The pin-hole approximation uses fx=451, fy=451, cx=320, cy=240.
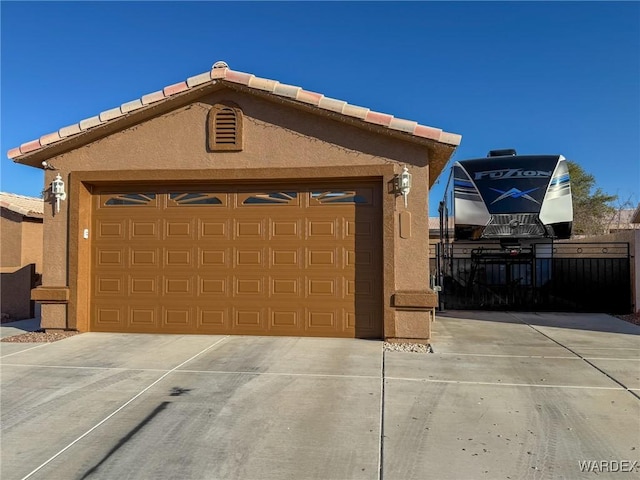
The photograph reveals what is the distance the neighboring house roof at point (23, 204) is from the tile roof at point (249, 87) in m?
3.66

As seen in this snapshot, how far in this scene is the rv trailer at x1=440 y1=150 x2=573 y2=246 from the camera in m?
10.0

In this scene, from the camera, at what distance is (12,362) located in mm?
6520

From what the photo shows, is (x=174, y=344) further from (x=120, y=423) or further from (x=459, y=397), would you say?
(x=459, y=397)

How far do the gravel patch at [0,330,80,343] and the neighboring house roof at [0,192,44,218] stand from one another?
4305mm

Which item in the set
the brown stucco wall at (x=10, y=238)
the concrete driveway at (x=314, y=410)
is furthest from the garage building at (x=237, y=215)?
Result: the brown stucco wall at (x=10, y=238)

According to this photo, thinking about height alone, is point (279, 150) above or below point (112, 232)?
above

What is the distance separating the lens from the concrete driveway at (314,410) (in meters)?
3.57

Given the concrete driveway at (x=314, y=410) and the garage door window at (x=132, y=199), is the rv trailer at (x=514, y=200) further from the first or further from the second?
the garage door window at (x=132, y=199)

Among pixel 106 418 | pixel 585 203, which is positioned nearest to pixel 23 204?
pixel 106 418

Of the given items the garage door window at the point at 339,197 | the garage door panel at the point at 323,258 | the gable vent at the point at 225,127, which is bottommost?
the garage door panel at the point at 323,258

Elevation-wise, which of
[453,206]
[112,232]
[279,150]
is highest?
[279,150]

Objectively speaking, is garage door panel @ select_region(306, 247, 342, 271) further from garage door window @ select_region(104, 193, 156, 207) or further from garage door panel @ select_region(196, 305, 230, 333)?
garage door window @ select_region(104, 193, 156, 207)

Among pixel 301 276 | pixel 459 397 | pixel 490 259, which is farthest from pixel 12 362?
pixel 490 259

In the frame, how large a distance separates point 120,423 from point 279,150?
524 centimetres
